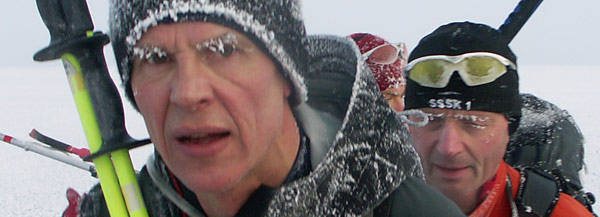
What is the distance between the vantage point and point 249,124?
1.16m

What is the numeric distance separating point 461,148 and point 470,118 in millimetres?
112

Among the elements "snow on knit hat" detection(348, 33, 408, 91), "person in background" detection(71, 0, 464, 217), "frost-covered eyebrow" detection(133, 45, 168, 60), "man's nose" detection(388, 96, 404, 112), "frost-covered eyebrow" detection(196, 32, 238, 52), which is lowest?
"man's nose" detection(388, 96, 404, 112)

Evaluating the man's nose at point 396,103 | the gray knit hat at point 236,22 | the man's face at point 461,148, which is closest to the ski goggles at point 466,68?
the man's face at point 461,148

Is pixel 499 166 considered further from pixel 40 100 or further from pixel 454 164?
pixel 40 100

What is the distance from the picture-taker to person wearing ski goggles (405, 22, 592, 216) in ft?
6.94

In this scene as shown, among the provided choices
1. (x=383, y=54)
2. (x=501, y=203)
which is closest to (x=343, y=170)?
(x=501, y=203)

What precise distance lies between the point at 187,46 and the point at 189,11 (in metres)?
0.06

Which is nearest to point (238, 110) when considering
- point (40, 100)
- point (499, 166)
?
point (499, 166)

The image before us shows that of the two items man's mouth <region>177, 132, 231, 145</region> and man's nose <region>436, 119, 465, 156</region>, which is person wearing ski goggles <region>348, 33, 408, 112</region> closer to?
man's nose <region>436, 119, 465, 156</region>

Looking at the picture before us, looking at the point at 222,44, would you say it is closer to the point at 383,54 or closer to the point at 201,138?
the point at 201,138

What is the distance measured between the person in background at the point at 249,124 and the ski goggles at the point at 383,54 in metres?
2.14

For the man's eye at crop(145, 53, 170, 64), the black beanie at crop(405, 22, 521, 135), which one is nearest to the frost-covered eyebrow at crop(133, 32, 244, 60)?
the man's eye at crop(145, 53, 170, 64)

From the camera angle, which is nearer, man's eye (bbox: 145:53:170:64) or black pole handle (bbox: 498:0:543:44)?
man's eye (bbox: 145:53:170:64)

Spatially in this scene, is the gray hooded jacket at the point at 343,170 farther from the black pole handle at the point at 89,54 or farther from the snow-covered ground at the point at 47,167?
the snow-covered ground at the point at 47,167
